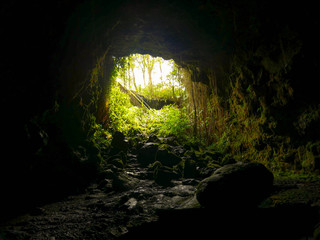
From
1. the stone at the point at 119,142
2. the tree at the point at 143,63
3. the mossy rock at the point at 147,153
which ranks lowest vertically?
the mossy rock at the point at 147,153

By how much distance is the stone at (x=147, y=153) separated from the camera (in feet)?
14.4

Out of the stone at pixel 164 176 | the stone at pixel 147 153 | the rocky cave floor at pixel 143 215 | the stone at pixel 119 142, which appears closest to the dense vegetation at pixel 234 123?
the stone at pixel 119 142

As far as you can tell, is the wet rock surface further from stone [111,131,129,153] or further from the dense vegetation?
the dense vegetation

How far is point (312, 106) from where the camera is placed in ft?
8.43

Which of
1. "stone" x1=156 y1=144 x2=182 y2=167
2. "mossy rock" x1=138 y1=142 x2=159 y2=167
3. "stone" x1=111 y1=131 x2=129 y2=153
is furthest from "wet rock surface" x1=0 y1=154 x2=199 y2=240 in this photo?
"stone" x1=111 y1=131 x2=129 y2=153

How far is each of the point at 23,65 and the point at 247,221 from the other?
2.74 metres

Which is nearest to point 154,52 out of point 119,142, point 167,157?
point 119,142

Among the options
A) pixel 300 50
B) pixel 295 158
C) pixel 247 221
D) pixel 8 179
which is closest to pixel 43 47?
pixel 8 179

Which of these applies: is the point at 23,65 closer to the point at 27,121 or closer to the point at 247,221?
the point at 27,121

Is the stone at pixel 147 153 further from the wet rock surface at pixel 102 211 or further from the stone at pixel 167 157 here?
the wet rock surface at pixel 102 211

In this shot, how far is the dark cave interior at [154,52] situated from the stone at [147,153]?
15.2 inches

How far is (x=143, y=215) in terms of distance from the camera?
2156mm

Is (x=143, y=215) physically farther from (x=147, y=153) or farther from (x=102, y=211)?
(x=147, y=153)

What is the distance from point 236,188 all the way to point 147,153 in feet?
8.71
